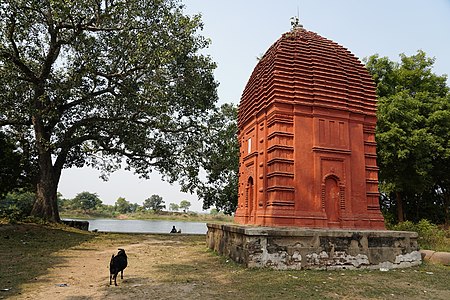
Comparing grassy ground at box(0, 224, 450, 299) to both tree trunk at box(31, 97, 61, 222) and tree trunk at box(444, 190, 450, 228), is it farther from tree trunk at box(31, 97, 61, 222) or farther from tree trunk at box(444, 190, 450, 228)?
tree trunk at box(444, 190, 450, 228)

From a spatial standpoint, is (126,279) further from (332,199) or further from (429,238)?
(429,238)

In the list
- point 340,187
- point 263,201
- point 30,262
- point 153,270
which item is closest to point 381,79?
point 340,187

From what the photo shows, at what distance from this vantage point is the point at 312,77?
1079 cm

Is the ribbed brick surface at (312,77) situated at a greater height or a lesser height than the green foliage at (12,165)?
greater

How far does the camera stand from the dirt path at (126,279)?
19.7 feet

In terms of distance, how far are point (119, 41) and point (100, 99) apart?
141 inches

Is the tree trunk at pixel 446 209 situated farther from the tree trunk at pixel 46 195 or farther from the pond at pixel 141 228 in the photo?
the tree trunk at pixel 46 195

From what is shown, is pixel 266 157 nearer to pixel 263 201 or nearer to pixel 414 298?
pixel 263 201

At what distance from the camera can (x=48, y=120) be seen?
16.9 metres

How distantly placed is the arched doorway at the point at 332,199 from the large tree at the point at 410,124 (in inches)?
313

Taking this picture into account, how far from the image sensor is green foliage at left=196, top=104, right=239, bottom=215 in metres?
19.9

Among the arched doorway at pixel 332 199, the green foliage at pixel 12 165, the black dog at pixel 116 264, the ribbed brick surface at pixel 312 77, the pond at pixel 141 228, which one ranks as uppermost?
the ribbed brick surface at pixel 312 77

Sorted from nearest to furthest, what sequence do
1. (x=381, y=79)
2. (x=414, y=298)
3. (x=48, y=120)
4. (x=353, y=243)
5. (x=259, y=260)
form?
(x=414, y=298), (x=259, y=260), (x=353, y=243), (x=48, y=120), (x=381, y=79)

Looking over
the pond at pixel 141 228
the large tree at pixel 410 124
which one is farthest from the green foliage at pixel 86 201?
the large tree at pixel 410 124
